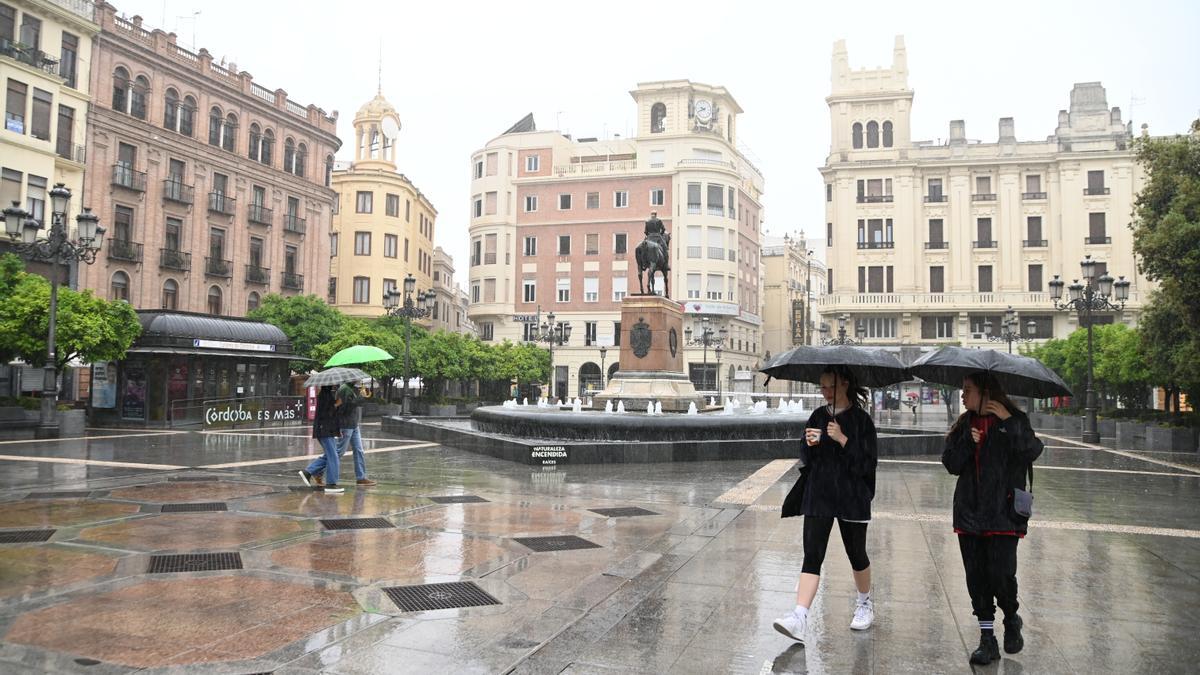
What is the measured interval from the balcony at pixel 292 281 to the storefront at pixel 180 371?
13.6m

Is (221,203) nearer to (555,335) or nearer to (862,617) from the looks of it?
(555,335)

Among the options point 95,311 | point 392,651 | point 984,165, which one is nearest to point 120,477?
point 392,651

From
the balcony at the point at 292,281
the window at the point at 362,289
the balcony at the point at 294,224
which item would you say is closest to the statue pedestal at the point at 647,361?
the balcony at the point at 292,281

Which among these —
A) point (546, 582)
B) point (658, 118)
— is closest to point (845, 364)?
point (546, 582)

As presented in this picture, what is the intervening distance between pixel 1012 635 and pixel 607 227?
59903mm

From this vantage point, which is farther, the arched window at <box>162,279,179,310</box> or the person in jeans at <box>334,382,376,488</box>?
the arched window at <box>162,279,179,310</box>

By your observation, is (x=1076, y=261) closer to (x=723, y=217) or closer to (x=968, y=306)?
(x=968, y=306)

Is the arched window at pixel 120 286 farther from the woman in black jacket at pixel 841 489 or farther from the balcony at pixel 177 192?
the woman in black jacket at pixel 841 489

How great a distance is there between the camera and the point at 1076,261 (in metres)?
54.7

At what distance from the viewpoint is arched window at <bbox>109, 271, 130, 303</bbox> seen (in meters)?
38.2

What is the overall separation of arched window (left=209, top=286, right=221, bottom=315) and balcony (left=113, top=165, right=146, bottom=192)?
646cm

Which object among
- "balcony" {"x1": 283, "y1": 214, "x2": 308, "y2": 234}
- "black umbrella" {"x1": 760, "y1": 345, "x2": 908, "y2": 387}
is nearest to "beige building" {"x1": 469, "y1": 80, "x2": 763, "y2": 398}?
"balcony" {"x1": 283, "y1": 214, "x2": 308, "y2": 234}

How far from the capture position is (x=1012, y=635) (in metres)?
4.75

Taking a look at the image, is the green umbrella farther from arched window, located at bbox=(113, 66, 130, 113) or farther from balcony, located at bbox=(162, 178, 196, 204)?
arched window, located at bbox=(113, 66, 130, 113)
